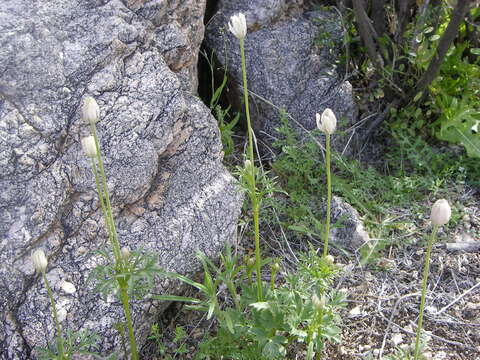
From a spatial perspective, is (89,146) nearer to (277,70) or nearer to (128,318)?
(128,318)

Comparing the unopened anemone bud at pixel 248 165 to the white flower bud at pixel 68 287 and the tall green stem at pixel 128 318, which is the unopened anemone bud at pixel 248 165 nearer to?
the tall green stem at pixel 128 318

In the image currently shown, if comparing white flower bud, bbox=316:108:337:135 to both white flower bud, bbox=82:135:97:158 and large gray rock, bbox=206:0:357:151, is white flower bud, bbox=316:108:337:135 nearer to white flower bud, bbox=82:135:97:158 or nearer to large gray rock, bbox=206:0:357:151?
white flower bud, bbox=82:135:97:158

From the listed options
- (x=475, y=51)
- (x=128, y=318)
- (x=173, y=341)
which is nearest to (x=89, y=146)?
(x=128, y=318)

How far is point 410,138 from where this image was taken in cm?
323

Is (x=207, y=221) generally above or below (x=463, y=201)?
above

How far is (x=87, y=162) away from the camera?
224cm

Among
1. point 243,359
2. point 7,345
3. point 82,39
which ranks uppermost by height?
point 82,39

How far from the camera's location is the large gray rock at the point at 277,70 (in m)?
3.24

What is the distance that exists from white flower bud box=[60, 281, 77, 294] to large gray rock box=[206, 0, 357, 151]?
4.94 feet

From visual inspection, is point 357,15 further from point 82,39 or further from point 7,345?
point 7,345

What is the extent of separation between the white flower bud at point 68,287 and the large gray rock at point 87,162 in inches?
0.4

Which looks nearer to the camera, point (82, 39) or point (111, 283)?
point (111, 283)

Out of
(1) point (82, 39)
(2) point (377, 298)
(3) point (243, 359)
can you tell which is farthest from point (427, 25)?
(3) point (243, 359)

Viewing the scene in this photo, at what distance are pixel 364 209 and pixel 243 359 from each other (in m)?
1.10
